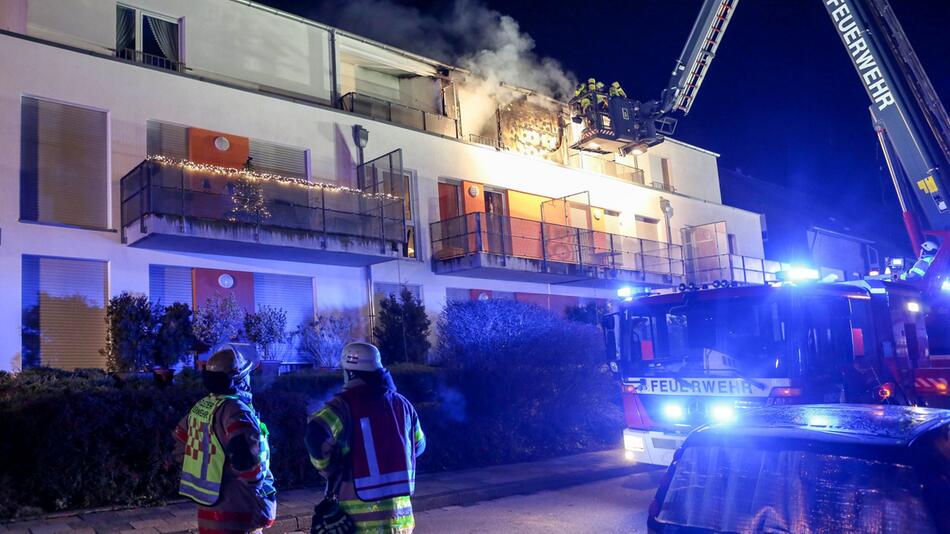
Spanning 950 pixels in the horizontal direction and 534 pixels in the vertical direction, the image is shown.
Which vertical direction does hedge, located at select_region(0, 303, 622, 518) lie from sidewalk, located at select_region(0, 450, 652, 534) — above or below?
above

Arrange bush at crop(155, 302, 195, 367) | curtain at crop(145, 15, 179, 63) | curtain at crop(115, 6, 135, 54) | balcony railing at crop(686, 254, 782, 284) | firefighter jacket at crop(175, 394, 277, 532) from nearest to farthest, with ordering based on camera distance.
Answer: firefighter jacket at crop(175, 394, 277, 532) < bush at crop(155, 302, 195, 367) < curtain at crop(115, 6, 135, 54) < curtain at crop(145, 15, 179, 63) < balcony railing at crop(686, 254, 782, 284)

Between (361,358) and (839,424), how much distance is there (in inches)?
99.5

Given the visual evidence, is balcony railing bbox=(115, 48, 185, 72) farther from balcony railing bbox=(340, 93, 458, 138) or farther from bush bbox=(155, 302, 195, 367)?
bush bbox=(155, 302, 195, 367)

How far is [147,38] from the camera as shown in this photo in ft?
61.4

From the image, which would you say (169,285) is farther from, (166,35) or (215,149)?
(166,35)

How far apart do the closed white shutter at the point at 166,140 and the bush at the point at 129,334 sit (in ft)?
11.6

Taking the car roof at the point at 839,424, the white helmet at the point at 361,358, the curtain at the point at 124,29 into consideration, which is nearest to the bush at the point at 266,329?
the curtain at the point at 124,29

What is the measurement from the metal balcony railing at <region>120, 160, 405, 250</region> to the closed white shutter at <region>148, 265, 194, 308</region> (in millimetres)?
1195

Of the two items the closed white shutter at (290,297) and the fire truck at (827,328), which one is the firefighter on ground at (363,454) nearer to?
the fire truck at (827,328)

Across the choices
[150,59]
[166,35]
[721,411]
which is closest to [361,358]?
[721,411]

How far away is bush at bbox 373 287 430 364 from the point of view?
19484 millimetres

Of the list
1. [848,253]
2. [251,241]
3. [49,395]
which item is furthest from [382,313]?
[848,253]

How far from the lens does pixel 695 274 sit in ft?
98.2

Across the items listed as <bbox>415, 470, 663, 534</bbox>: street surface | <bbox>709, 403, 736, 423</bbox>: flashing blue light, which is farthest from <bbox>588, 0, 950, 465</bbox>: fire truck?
<bbox>415, 470, 663, 534</bbox>: street surface
